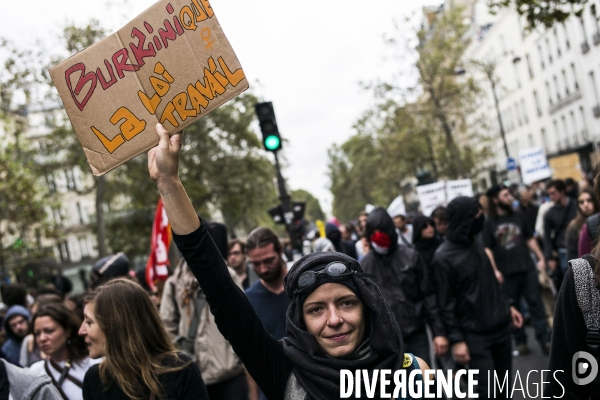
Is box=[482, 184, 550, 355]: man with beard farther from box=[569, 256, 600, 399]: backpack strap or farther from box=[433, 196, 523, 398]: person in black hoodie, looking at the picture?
box=[569, 256, 600, 399]: backpack strap

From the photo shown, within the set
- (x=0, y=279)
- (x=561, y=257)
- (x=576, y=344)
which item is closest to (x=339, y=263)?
(x=576, y=344)

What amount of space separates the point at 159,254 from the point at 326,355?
6424mm

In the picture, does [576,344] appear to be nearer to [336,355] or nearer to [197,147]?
[336,355]

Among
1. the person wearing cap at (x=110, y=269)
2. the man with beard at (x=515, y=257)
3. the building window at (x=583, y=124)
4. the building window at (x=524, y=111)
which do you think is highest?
the building window at (x=524, y=111)

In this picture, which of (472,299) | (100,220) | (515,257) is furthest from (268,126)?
(100,220)

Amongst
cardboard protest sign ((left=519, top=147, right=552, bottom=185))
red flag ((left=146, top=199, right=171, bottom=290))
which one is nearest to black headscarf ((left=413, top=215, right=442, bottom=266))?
red flag ((left=146, top=199, right=171, bottom=290))

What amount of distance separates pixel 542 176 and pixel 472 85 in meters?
20.6

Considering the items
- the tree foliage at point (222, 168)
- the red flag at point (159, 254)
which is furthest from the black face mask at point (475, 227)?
the tree foliage at point (222, 168)

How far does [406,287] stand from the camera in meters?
6.68

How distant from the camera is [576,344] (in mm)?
2646

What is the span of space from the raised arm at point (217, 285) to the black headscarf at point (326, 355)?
0.09 m

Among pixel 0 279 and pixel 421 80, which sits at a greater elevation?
pixel 421 80

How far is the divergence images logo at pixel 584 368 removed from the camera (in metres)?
2.59

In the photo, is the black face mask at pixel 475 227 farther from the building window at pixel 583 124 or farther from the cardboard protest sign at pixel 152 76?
the building window at pixel 583 124
